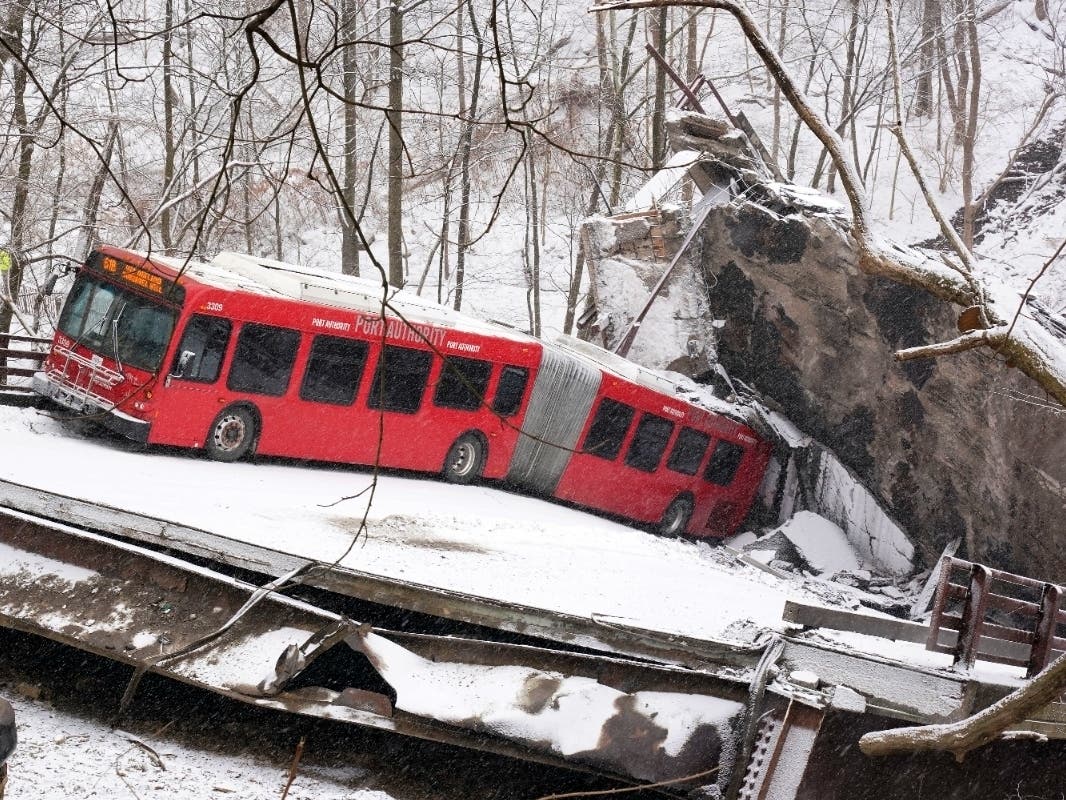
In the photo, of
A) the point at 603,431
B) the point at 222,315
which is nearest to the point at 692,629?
the point at 222,315

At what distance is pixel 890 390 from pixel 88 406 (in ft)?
40.0

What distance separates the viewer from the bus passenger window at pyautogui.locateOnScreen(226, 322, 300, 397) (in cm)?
1235

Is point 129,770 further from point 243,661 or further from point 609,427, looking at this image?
point 609,427

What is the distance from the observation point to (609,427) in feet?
55.9

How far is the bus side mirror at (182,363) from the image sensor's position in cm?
Result: 1178

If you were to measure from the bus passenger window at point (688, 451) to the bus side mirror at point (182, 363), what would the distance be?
29.7 feet

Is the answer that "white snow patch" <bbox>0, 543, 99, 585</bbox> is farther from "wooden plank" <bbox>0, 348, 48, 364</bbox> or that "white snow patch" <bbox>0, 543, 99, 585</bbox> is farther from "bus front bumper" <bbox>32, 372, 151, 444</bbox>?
"wooden plank" <bbox>0, 348, 48, 364</bbox>

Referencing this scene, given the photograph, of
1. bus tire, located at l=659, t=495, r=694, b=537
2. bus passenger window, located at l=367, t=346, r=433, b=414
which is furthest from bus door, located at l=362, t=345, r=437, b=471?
bus tire, located at l=659, t=495, r=694, b=537

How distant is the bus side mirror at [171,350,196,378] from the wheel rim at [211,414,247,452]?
0.82m

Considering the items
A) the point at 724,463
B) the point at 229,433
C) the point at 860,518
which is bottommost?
the point at 229,433

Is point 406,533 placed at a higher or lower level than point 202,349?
lower

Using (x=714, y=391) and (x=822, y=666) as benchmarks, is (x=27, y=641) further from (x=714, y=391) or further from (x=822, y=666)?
(x=714, y=391)

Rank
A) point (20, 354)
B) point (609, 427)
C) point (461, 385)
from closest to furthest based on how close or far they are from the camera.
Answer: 1. point (20, 354)
2. point (461, 385)
3. point (609, 427)

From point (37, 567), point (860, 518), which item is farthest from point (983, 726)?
point (860, 518)
